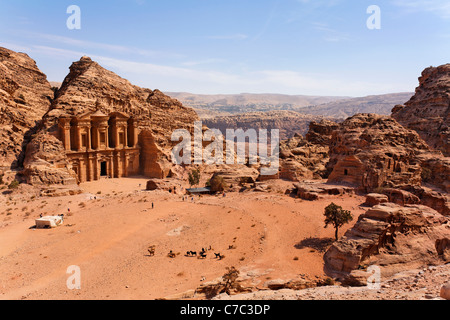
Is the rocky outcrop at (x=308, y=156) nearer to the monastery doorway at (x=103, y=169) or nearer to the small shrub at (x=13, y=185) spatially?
the monastery doorway at (x=103, y=169)

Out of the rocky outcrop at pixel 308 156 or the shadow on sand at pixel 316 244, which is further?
the rocky outcrop at pixel 308 156

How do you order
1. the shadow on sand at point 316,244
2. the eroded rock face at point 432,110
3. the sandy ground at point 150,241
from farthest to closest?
the eroded rock face at point 432,110, the shadow on sand at point 316,244, the sandy ground at point 150,241

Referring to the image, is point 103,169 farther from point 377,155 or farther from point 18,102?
point 377,155

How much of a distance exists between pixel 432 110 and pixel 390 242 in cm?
4883

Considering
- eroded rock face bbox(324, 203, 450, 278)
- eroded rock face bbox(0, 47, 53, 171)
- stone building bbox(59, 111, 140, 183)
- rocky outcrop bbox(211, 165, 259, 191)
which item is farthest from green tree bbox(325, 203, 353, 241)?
eroded rock face bbox(0, 47, 53, 171)

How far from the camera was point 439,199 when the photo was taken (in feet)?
78.0

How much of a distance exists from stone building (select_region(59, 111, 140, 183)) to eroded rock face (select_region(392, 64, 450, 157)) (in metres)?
45.0

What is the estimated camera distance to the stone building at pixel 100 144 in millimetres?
38062

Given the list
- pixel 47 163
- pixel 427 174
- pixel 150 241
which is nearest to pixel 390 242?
pixel 150 241

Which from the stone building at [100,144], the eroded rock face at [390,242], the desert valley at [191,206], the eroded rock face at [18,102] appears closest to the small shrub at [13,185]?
the desert valley at [191,206]

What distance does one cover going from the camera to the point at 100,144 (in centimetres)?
4112

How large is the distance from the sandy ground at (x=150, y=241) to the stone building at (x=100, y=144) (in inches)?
400
